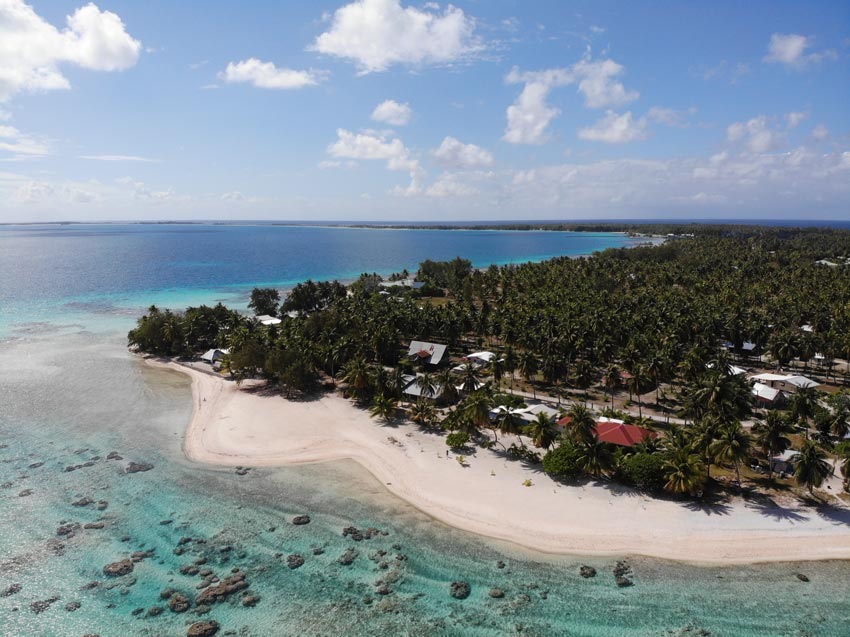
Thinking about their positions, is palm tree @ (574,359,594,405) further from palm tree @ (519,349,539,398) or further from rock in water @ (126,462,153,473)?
rock in water @ (126,462,153,473)

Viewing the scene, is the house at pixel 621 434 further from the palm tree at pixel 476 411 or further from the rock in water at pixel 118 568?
the rock in water at pixel 118 568

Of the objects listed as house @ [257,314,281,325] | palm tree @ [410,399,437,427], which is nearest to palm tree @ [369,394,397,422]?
palm tree @ [410,399,437,427]

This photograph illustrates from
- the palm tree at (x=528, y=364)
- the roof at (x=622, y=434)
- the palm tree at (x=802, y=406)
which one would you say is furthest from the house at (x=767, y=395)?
the palm tree at (x=528, y=364)

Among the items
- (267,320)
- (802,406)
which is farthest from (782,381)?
(267,320)

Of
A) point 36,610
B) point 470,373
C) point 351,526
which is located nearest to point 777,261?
point 470,373

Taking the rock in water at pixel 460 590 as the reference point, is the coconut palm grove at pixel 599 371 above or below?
above

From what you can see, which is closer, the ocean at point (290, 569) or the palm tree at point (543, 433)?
the ocean at point (290, 569)
